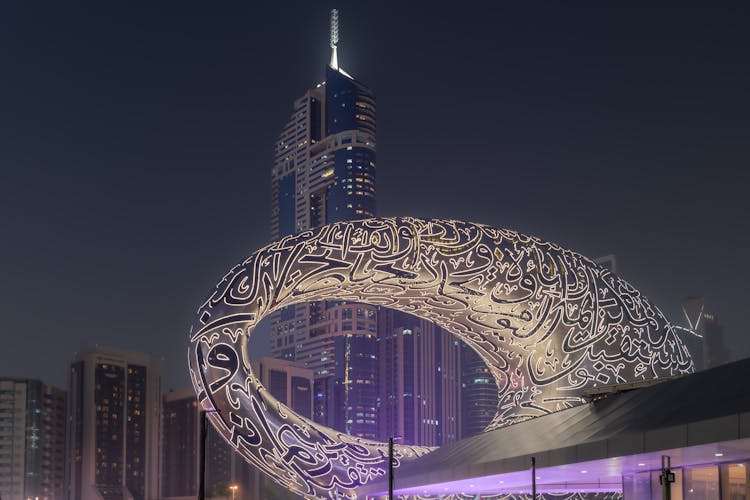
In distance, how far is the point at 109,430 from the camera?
433 ft

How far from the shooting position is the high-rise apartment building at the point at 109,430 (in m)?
130

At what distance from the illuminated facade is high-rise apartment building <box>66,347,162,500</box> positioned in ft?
359

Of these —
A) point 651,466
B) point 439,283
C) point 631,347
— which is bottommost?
point 651,466

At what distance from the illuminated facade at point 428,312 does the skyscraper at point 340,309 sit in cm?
14085

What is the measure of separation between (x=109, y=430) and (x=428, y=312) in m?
112

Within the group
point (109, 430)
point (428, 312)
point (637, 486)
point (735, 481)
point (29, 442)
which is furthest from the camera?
point (109, 430)

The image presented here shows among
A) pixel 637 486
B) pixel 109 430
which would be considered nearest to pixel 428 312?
pixel 637 486

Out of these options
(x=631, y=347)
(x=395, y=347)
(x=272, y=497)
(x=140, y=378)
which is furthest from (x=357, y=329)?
(x=631, y=347)

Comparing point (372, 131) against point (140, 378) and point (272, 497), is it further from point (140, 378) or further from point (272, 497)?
point (272, 497)

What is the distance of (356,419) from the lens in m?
172

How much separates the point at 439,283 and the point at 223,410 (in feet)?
20.5

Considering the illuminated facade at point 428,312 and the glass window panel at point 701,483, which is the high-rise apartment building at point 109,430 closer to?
the illuminated facade at point 428,312

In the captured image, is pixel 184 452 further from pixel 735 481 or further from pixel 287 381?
pixel 735 481

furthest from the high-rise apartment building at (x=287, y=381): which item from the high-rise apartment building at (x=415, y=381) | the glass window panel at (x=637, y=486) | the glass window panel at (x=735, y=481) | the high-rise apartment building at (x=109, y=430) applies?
the glass window panel at (x=735, y=481)
